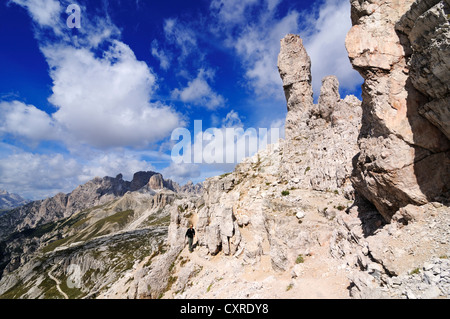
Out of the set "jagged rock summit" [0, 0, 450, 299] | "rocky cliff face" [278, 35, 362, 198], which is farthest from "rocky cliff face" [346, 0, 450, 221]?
"rocky cliff face" [278, 35, 362, 198]

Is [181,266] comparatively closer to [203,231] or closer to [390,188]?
[203,231]

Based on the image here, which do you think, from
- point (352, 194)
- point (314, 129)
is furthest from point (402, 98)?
point (314, 129)

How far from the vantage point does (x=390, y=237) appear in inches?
608

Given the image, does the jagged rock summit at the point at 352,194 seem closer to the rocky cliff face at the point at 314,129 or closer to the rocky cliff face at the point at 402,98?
the rocky cliff face at the point at 402,98

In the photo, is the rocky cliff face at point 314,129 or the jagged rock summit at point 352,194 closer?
the jagged rock summit at point 352,194

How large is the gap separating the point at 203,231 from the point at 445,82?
42965 millimetres

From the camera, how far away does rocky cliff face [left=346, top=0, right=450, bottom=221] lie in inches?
522

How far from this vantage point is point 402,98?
15742mm

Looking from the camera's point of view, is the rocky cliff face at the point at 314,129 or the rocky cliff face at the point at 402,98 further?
the rocky cliff face at the point at 314,129

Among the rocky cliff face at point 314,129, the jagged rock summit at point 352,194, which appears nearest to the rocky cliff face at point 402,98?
the jagged rock summit at point 352,194

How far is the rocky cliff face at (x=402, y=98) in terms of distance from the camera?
13.2 meters

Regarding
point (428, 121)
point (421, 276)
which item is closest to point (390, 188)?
point (428, 121)

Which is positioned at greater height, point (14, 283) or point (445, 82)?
point (445, 82)

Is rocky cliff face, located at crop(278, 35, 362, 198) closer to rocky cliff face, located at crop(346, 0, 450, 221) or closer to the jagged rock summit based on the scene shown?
the jagged rock summit
